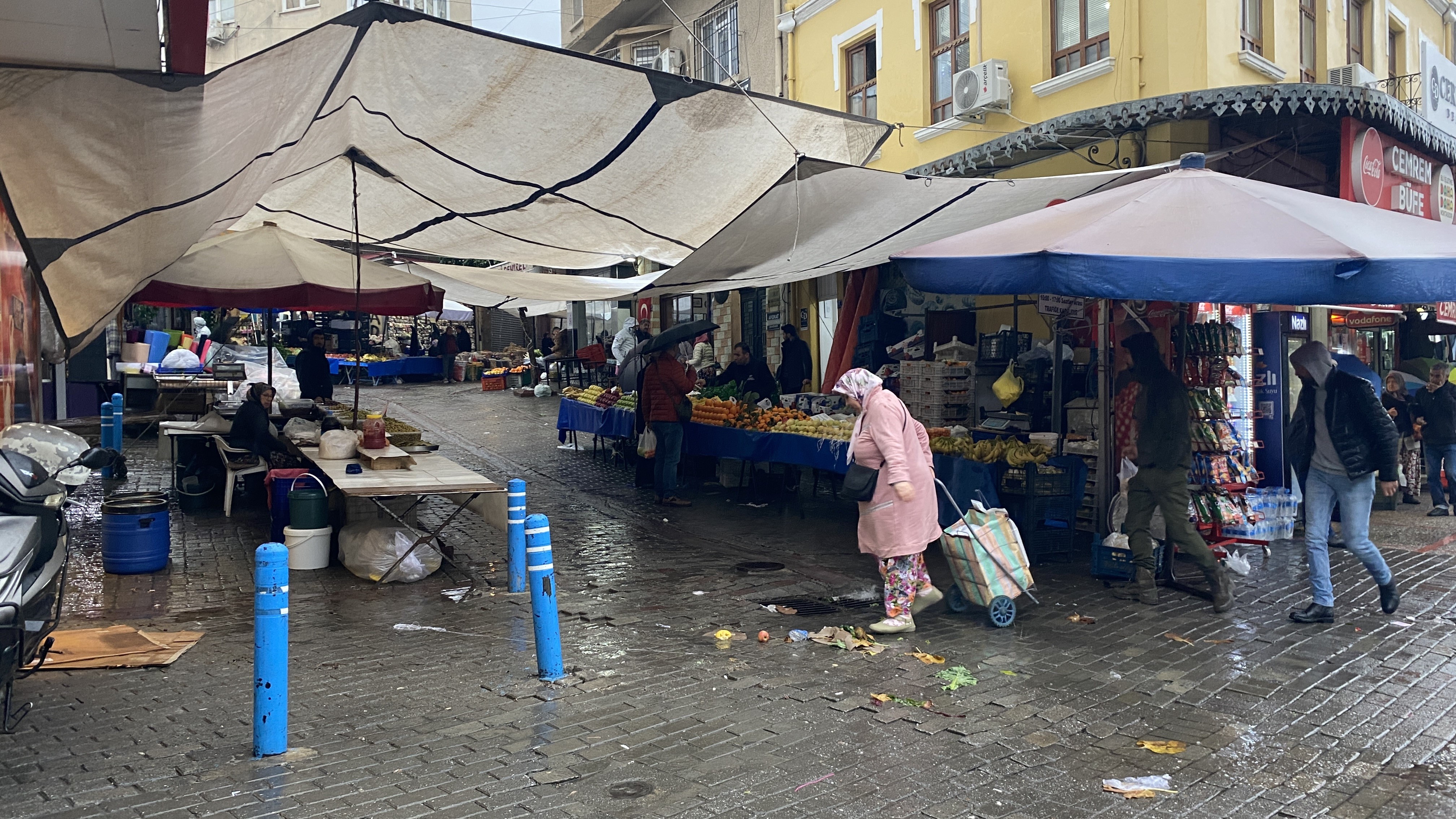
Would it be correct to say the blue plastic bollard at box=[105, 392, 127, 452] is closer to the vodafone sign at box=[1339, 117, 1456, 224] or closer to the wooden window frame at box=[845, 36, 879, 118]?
the wooden window frame at box=[845, 36, 879, 118]

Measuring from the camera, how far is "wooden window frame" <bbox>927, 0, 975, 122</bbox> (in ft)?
46.6

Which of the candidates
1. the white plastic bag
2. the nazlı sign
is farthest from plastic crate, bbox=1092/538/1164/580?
the nazlı sign

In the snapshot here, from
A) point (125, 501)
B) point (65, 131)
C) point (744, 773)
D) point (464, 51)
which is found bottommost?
point (744, 773)

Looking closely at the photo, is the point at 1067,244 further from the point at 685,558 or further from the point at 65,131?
the point at 65,131

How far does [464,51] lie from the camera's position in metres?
6.10

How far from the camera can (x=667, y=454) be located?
38.9ft

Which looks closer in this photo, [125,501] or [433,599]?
[433,599]

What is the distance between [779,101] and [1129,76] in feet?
19.6

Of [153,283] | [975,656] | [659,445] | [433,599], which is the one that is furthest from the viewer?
[659,445]

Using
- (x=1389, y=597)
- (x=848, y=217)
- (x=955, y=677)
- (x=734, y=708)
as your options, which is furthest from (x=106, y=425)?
(x=1389, y=597)

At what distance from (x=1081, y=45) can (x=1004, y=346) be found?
4.14 metres

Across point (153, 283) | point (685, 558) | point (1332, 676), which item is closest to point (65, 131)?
point (685, 558)

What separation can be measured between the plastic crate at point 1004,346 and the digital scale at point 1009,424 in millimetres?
1006

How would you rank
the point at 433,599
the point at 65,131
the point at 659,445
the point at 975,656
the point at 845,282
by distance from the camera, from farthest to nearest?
the point at 845,282
the point at 659,445
the point at 433,599
the point at 975,656
the point at 65,131
